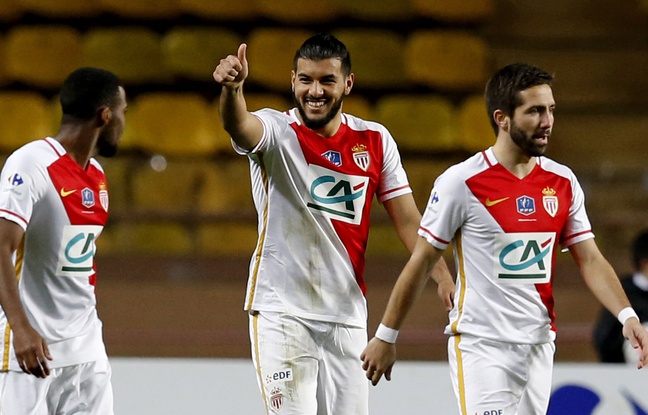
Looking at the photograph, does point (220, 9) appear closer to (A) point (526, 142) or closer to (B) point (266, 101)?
(B) point (266, 101)

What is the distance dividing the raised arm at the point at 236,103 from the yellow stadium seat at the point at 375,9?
19.4 feet

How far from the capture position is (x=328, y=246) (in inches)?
158

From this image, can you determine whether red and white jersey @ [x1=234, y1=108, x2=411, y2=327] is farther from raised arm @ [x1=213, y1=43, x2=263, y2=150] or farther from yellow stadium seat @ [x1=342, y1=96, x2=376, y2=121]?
yellow stadium seat @ [x1=342, y1=96, x2=376, y2=121]

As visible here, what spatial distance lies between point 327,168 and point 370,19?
19.2 ft

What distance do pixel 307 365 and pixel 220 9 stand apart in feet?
20.2

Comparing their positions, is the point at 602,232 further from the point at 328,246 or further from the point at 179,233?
the point at 328,246

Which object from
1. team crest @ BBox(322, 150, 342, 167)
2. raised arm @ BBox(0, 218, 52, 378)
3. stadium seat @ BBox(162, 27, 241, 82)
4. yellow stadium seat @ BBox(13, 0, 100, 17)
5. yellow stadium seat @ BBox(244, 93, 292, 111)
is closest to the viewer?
raised arm @ BBox(0, 218, 52, 378)

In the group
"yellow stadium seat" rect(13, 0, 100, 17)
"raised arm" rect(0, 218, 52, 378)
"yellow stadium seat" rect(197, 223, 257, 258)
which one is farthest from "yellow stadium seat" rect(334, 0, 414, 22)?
"raised arm" rect(0, 218, 52, 378)

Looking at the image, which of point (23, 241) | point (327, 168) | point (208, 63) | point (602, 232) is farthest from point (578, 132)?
point (23, 241)

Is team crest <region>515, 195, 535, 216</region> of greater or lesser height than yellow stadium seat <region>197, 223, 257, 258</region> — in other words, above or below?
above

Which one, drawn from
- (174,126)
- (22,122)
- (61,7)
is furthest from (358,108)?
(61,7)

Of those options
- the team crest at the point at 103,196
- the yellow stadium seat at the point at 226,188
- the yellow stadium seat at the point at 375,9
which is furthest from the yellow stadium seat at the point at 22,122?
the team crest at the point at 103,196

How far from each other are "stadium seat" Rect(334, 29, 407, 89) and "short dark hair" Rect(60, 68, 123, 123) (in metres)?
5.46

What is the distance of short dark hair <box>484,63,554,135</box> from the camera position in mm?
3740
